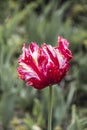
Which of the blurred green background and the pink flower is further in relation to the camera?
the blurred green background

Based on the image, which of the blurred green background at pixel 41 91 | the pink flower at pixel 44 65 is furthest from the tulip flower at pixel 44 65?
the blurred green background at pixel 41 91

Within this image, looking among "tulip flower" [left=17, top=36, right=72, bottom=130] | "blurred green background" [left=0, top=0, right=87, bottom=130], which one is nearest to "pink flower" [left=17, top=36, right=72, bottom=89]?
"tulip flower" [left=17, top=36, right=72, bottom=130]

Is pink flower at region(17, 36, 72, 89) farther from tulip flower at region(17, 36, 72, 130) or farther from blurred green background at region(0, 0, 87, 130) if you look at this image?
blurred green background at region(0, 0, 87, 130)

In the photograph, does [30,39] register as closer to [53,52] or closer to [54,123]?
[54,123]

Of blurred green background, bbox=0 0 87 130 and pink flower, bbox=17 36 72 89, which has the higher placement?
blurred green background, bbox=0 0 87 130

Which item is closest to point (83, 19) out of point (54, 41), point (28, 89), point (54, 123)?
point (54, 41)

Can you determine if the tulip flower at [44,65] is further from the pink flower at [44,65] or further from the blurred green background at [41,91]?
the blurred green background at [41,91]

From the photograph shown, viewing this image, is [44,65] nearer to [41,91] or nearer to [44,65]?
[44,65]
